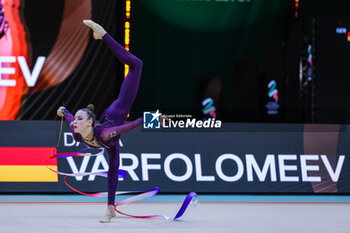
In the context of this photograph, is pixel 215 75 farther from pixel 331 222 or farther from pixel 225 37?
pixel 331 222

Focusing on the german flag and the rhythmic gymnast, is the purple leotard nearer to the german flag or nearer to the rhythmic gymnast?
the rhythmic gymnast

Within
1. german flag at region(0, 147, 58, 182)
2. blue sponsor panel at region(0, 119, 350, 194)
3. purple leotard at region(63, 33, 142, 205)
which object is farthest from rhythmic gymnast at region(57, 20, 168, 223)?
german flag at region(0, 147, 58, 182)

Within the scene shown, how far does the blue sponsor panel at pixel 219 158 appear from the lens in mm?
8930

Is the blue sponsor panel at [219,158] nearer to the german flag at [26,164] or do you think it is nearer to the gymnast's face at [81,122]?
the german flag at [26,164]

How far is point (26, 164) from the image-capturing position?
8875 mm

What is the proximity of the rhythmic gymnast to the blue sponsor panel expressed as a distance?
2.57m

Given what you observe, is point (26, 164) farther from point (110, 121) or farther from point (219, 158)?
point (110, 121)

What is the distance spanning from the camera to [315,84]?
11.3 m

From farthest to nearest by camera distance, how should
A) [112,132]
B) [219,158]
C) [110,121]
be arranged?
[219,158], [110,121], [112,132]

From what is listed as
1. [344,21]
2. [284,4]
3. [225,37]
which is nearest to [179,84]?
[225,37]

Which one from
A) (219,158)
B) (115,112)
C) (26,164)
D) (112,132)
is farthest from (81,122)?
(219,158)

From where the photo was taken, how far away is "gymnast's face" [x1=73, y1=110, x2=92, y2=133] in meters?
5.98

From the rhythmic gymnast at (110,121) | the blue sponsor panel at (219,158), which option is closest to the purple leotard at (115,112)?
the rhythmic gymnast at (110,121)

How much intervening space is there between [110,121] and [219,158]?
321cm
